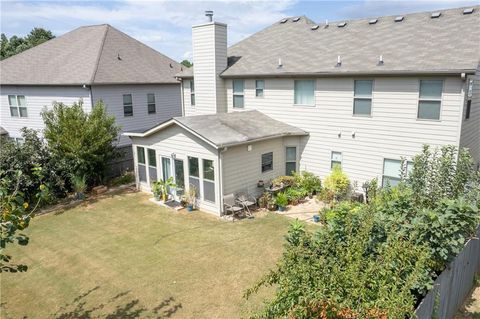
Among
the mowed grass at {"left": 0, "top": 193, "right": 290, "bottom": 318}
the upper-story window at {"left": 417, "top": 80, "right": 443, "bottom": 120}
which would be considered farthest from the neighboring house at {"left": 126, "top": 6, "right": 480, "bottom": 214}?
the mowed grass at {"left": 0, "top": 193, "right": 290, "bottom": 318}

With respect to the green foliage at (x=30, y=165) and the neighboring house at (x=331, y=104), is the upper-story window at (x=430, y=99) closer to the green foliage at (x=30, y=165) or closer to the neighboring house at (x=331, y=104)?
the neighboring house at (x=331, y=104)

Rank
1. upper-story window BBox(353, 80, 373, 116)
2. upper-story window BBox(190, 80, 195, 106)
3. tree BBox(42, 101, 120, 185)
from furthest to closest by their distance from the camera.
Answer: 1. upper-story window BBox(190, 80, 195, 106)
2. tree BBox(42, 101, 120, 185)
3. upper-story window BBox(353, 80, 373, 116)

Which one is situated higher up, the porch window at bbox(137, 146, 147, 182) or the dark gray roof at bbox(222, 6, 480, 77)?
the dark gray roof at bbox(222, 6, 480, 77)

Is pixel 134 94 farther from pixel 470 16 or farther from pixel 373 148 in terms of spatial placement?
pixel 470 16

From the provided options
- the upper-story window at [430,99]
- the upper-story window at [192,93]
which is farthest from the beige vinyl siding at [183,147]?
the upper-story window at [430,99]

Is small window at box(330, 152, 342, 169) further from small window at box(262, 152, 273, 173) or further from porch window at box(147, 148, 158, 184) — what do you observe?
porch window at box(147, 148, 158, 184)

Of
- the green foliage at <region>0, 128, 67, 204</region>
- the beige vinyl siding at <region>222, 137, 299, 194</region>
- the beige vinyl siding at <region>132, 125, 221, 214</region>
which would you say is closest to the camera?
the beige vinyl siding at <region>132, 125, 221, 214</region>

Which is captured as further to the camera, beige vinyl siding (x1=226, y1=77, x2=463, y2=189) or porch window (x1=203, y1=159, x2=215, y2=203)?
porch window (x1=203, y1=159, x2=215, y2=203)

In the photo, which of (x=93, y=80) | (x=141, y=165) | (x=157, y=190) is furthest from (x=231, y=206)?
(x=93, y=80)
